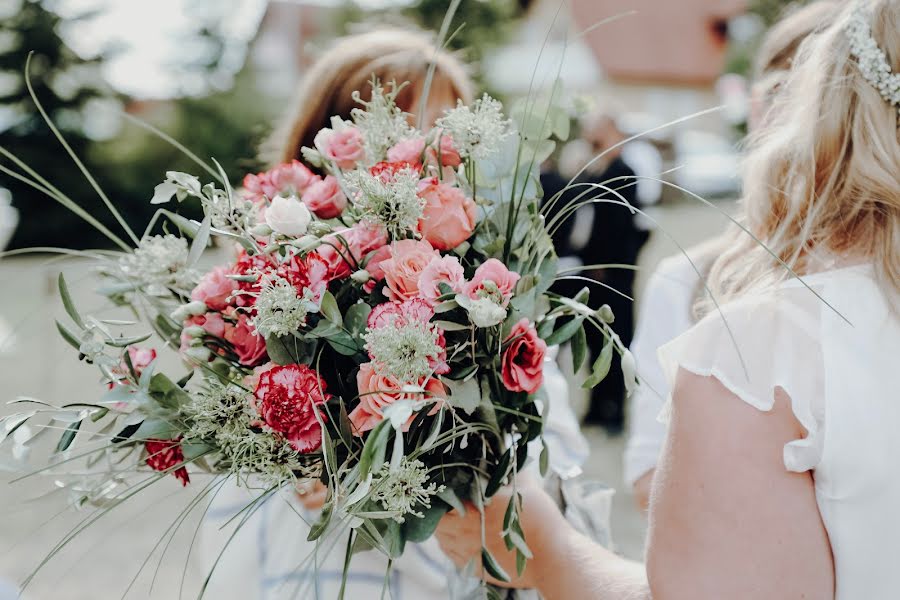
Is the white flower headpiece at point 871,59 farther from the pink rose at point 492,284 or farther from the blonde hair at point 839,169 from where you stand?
the pink rose at point 492,284

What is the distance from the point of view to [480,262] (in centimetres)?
123

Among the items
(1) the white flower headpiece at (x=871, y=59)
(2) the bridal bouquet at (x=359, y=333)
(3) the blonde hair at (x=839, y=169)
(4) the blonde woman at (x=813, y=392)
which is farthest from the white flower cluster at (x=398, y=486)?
(1) the white flower headpiece at (x=871, y=59)

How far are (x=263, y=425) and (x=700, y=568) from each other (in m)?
0.60

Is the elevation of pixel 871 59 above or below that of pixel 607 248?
above

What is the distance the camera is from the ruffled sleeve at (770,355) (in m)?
1.04

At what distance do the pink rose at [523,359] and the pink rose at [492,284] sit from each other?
0.24ft

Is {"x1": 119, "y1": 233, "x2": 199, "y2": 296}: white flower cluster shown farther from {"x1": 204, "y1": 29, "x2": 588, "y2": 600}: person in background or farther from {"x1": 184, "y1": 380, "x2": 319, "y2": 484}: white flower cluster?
{"x1": 204, "y1": 29, "x2": 588, "y2": 600}: person in background

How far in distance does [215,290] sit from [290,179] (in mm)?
240

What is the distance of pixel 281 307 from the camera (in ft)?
3.40

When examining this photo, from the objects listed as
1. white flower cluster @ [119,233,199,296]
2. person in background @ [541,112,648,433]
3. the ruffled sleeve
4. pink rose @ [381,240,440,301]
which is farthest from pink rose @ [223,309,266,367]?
person in background @ [541,112,648,433]

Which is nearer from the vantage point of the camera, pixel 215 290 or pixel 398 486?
pixel 398 486

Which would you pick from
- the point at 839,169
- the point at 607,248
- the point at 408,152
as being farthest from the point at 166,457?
the point at 607,248

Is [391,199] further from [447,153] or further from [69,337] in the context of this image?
[69,337]

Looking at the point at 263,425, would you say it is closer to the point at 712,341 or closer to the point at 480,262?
the point at 480,262
